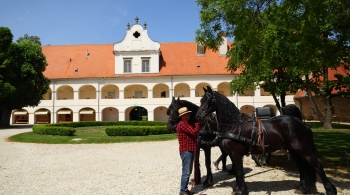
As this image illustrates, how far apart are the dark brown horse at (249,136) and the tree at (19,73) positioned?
25.0 metres

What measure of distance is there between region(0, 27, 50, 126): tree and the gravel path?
17956mm

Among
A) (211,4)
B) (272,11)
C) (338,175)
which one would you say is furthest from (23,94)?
(338,175)

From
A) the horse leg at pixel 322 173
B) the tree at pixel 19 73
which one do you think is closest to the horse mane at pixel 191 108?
the horse leg at pixel 322 173

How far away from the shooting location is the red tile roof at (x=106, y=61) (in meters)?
32.8

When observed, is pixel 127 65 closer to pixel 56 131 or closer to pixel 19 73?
pixel 19 73

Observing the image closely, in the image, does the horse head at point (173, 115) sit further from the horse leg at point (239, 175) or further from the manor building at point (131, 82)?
the manor building at point (131, 82)

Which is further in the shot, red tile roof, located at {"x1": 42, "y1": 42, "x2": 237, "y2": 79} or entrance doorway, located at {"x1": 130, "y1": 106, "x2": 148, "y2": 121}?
entrance doorway, located at {"x1": 130, "y1": 106, "x2": 148, "y2": 121}

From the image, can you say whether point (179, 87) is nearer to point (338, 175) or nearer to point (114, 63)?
point (114, 63)

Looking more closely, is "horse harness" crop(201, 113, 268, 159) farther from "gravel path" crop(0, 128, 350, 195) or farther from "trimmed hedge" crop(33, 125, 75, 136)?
"trimmed hedge" crop(33, 125, 75, 136)

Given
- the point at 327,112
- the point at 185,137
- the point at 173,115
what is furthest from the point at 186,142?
the point at 327,112

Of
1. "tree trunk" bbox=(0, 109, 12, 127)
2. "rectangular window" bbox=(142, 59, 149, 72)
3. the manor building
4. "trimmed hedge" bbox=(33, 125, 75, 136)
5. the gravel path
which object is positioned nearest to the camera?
the gravel path

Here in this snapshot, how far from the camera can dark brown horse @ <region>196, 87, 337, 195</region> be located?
4.90 meters

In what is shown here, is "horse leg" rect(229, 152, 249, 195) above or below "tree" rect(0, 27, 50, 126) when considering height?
below

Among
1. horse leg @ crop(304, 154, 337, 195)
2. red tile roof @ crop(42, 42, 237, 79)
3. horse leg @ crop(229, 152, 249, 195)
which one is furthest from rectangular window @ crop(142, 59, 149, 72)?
horse leg @ crop(304, 154, 337, 195)
